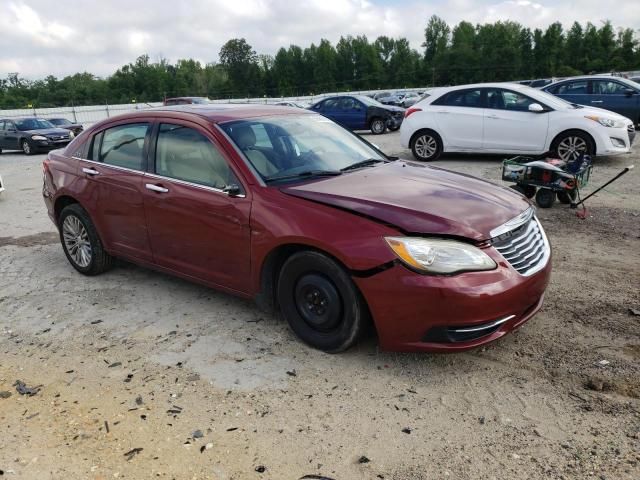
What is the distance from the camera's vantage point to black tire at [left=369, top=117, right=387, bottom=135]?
776 inches

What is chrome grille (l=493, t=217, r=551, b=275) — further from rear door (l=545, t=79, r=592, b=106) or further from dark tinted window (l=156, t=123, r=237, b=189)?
rear door (l=545, t=79, r=592, b=106)

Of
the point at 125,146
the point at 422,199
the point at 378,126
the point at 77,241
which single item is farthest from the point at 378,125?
the point at 422,199

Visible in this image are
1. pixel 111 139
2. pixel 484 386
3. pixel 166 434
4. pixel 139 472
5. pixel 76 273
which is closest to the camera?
pixel 139 472

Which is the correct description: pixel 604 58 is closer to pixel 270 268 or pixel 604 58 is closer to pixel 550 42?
pixel 550 42

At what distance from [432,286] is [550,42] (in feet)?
283

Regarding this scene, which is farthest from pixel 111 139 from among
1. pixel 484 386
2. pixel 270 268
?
pixel 484 386

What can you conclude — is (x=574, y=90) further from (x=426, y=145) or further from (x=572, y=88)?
(x=426, y=145)

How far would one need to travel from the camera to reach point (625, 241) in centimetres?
587

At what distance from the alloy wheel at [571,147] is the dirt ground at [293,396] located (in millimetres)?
6099

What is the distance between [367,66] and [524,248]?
323 feet

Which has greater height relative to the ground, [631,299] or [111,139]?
[111,139]

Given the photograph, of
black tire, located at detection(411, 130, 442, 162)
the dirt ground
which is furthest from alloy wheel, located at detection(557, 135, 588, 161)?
the dirt ground

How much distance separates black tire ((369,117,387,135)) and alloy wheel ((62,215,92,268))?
15.5 m

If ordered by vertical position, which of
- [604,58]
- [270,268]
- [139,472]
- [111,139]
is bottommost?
[139,472]
